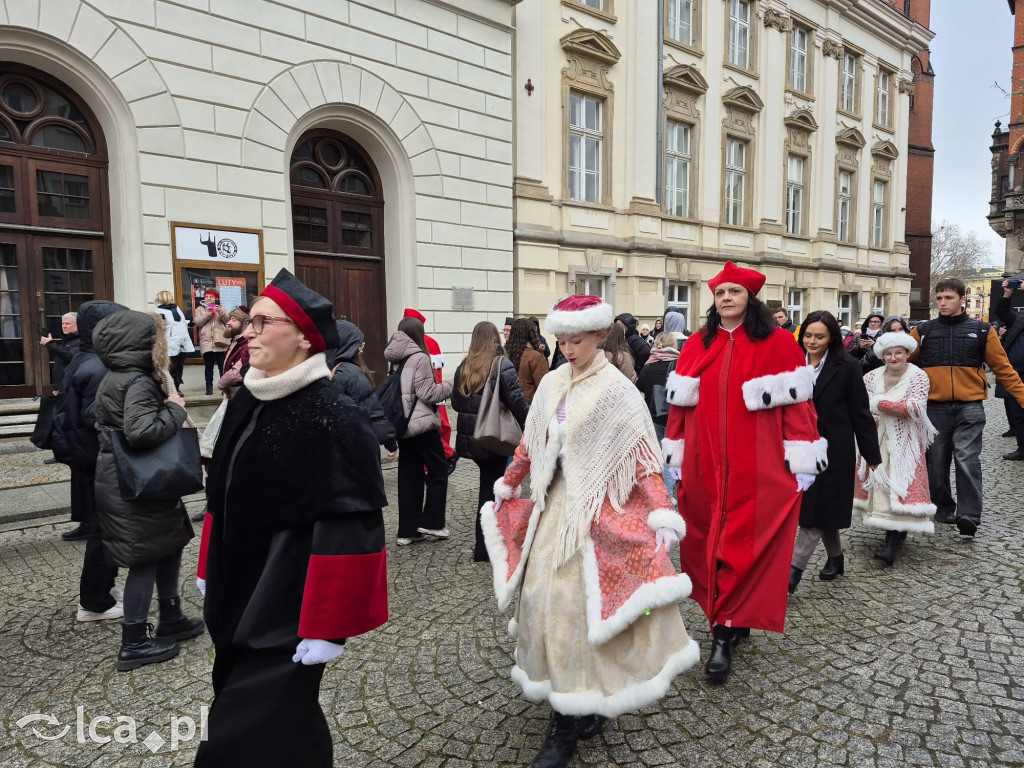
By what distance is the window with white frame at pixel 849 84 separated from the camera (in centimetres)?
2235

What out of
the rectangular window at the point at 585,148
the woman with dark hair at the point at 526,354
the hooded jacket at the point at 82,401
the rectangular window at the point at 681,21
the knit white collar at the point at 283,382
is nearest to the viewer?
the knit white collar at the point at 283,382

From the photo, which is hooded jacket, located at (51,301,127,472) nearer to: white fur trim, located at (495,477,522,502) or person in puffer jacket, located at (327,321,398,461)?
person in puffer jacket, located at (327,321,398,461)

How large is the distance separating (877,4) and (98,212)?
2510 cm

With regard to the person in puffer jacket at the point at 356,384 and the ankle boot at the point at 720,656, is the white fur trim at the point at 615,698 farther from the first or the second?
the person in puffer jacket at the point at 356,384

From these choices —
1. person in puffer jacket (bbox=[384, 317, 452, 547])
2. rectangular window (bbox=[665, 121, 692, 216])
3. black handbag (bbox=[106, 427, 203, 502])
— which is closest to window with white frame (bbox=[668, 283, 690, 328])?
rectangular window (bbox=[665, 121, 692, 216])

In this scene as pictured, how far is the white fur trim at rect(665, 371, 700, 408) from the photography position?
3.40 metres

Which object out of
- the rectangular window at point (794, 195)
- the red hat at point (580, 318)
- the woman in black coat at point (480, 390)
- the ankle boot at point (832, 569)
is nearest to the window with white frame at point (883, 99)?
the rectangular window at point (794, 195)

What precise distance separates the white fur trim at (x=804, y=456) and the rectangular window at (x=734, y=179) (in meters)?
17.0

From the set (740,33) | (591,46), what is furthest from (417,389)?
(740,33)

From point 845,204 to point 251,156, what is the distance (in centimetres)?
2094

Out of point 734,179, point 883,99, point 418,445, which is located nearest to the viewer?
point 418,445

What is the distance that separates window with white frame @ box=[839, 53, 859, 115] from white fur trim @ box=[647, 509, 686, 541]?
958 inches

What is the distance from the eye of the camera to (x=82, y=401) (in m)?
3.80

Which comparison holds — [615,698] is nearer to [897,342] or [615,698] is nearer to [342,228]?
[897,342]
